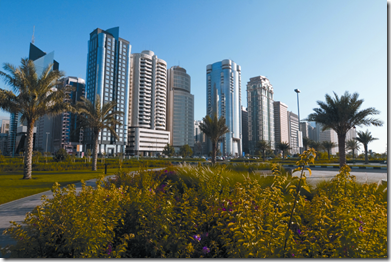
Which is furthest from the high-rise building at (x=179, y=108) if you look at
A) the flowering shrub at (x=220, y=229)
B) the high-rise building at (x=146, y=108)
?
the flowering shrub at (x=220, y=229)

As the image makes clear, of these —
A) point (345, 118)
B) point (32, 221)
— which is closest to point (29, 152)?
point (32, 221)

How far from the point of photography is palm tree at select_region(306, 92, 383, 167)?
66.0ft

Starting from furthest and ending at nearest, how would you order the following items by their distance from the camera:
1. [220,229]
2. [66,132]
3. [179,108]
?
1. [179,108]
2. [66,132]
3. [220,229]

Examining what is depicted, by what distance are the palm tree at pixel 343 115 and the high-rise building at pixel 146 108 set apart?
102 meters

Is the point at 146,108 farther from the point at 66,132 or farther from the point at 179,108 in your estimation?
the point at 66,132

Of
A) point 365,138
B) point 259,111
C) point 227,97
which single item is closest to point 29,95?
point 365,138

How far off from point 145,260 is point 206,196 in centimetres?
216

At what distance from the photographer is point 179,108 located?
5709 inches

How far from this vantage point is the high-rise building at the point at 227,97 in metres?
153

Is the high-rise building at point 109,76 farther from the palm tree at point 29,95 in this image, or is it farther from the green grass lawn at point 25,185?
the green grass lawn at point 25,185

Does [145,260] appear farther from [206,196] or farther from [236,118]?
[236,118]

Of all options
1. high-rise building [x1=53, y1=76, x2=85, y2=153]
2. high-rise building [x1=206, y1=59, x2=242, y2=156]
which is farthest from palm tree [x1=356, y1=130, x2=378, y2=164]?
high-rise building [x1=53, y1=76, x2=85, y2=153]

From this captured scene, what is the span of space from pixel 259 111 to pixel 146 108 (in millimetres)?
72767

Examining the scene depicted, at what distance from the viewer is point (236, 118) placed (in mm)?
156375
